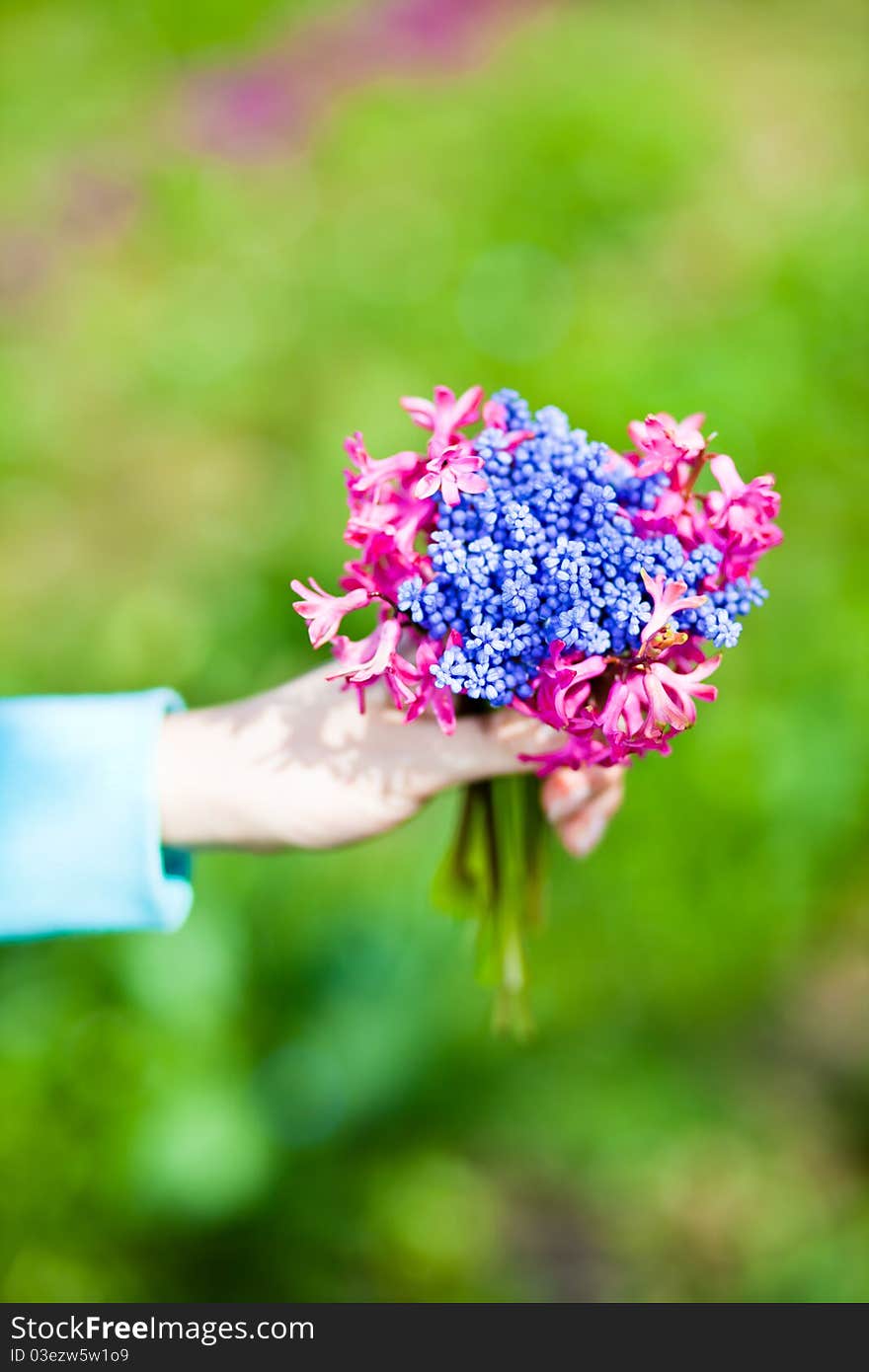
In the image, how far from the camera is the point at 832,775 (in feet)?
11.3

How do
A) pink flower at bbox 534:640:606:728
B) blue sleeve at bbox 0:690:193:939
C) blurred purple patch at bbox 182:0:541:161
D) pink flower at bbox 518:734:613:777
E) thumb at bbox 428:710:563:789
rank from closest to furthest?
1. pink flower at bbox 534:640:606:728
2. pink flower at bbox 518:734:613:777
3. thumb at bbox 428:710:563:789
4. blue sleeve at bbox 0:690:193:939
5. blurred purple patch at bbox 182:0:541:161

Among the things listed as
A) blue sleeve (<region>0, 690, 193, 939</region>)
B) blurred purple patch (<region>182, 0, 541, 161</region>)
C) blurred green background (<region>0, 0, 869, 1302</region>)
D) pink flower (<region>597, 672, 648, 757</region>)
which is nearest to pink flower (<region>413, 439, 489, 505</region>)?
pink flower (<region>597, 672, 648, 757</region>)

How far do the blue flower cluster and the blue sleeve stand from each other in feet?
2.04

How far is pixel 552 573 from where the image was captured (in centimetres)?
153

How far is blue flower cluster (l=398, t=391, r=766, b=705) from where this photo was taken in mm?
1531

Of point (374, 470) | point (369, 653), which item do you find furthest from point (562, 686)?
point (374, 470)

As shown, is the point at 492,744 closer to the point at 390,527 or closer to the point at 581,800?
the point at 581,800

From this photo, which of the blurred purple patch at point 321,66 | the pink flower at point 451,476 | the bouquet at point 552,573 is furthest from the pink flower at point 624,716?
the blurred purple patch at point 321,66

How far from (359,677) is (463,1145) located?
1.97 meters

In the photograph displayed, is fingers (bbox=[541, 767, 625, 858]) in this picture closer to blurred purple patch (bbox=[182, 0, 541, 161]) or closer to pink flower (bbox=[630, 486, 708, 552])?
pink flower (bbox=[630, 486, 708, 552])

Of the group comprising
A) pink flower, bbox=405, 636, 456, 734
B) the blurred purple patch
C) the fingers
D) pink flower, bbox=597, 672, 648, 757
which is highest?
the blurred purple patch

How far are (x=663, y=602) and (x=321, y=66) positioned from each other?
215 inches

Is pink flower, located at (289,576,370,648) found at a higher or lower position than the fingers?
higher

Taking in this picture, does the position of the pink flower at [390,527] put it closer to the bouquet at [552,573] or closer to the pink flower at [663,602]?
the bouquet at [552,573]
